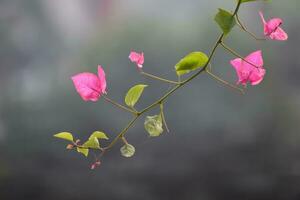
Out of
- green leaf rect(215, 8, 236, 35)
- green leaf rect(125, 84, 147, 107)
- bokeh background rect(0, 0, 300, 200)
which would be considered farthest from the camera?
bokeh background rect(0, 0, 300, 200)

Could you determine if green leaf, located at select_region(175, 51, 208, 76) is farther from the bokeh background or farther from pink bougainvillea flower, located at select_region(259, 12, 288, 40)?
the bokeh background

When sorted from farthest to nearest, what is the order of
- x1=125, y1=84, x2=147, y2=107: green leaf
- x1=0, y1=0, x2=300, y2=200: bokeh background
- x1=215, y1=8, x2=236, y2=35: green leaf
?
x1=0, y1=0, x2=300, y2=200: bokeh background, x1=125, y1=84, x2=147, y2=107: green leaf, x1=215, y1=8, x2=236, y2=35: green leaf

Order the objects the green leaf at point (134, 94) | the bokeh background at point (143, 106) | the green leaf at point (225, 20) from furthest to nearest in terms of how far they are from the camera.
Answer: the bokeh background at point (143, 106), the green leaf at point (134, 94), the green leaf at point (225, 20)

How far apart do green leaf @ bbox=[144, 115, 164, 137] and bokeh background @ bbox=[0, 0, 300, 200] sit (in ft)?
3.64

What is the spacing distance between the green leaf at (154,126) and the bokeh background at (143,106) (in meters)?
1.11

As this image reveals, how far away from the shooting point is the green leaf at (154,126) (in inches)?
16.8

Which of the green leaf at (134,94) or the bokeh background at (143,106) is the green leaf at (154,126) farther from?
the bokeh background at (143,106)

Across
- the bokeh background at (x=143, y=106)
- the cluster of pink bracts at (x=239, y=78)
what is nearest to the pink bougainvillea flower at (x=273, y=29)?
the cluster of pink bracts at (x=239, y=78)

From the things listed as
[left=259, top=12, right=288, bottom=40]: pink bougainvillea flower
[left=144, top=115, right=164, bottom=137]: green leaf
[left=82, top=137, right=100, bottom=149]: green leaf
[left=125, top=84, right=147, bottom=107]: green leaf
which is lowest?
[left=82, top=137, right=100, bottom=149]: green leaf

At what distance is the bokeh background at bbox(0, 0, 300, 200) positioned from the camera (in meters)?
1.54

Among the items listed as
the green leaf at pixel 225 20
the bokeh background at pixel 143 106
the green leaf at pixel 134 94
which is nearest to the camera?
the green leaf at pixel 225 20

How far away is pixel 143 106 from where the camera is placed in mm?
1584

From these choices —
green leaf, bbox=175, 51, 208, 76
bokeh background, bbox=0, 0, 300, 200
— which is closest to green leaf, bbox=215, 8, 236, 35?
green leaf, bbox=175, 51, 208, 76

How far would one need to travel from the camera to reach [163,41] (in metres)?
1.54
